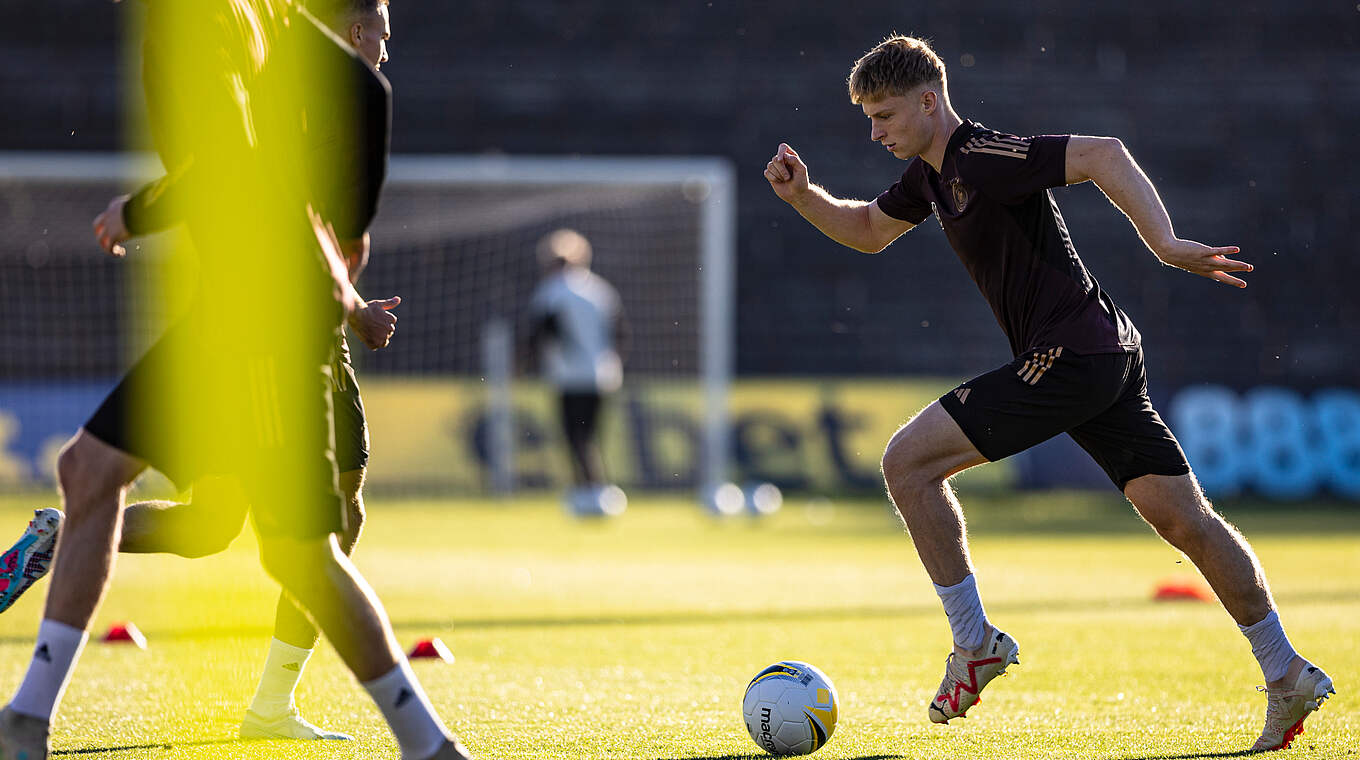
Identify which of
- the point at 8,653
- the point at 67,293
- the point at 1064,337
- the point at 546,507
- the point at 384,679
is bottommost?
the point at 546,507

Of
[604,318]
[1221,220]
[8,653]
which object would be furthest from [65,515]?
[1221,220]

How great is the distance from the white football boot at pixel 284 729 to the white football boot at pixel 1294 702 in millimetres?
2616

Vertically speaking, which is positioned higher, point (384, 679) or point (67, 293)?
point (384, 679)

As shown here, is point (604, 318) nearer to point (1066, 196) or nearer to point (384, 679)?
point (1066, 196)

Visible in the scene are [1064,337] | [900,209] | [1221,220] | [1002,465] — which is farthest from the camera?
[1221,220]

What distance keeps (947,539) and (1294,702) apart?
105 centimetres

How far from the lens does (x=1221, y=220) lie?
2034 cm

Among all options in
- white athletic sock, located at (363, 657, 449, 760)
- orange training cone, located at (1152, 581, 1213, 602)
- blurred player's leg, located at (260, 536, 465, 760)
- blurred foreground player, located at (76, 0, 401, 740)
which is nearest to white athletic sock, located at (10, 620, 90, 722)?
blurred foreground player, located at (76, 0, 401, 740)

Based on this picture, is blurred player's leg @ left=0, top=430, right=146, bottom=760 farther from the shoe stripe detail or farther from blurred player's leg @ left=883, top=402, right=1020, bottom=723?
the shoe stripe detail

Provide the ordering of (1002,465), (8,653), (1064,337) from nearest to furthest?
(1064,337), (8,653), (1002,465)

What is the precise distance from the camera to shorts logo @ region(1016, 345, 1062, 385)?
4.87 m

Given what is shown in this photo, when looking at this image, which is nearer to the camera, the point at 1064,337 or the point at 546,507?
the point at 1064,337

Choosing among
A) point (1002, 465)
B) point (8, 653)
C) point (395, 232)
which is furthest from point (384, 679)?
point (395, 232)

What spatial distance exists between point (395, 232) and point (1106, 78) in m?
8.63
